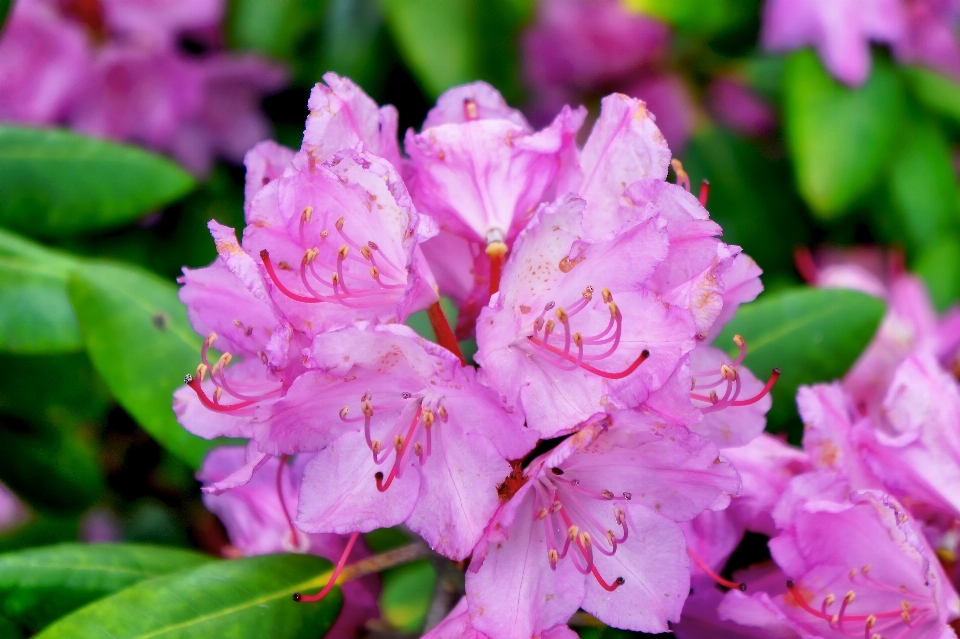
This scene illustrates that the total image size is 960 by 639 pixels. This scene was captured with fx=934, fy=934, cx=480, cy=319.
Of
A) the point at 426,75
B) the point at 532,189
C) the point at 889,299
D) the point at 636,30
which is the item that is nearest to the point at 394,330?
the point at 532,189

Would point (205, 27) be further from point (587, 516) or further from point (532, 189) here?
point (587, 516)

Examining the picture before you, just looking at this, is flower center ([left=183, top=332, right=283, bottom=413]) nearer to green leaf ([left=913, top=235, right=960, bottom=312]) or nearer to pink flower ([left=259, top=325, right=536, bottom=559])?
pink flower ([left=259, top=325, right=536, bottom=559])

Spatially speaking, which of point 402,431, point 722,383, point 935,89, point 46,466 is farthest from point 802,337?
point 46,466

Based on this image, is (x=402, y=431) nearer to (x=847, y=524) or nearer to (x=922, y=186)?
(x=847, y=524)

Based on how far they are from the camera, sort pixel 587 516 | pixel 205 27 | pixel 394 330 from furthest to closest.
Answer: pixel 205 27 < pixel 587 516 < pixel 394 330

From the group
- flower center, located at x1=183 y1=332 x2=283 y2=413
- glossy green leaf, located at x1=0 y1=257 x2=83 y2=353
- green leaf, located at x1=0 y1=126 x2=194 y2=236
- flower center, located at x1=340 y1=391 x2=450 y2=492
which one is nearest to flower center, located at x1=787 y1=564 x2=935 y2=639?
flower center, located at x1=340 y1=391 x2=450 y2=492

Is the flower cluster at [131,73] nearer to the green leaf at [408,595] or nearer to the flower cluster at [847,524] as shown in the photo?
the green leaf at [408,595]
